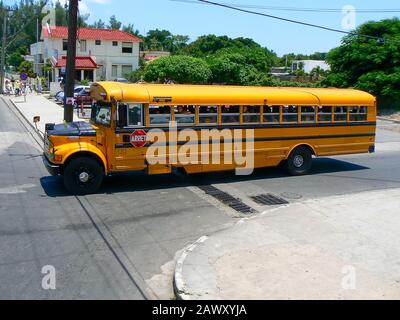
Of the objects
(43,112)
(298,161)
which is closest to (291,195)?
(298,161)

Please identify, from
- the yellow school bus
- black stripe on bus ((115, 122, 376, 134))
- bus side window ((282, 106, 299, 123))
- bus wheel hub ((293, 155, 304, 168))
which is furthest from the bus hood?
bus wheel hub ((293, 155, 304, 168))

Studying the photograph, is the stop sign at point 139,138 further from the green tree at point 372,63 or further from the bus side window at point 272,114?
the green tree at point 372,63

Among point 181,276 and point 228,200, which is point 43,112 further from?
point 181,276

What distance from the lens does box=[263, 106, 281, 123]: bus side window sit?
44.6 ft

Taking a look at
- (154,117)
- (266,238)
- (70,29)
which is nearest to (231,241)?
(266,238)

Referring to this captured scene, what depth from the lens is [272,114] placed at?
13.7 metres

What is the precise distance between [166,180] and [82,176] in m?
2.73

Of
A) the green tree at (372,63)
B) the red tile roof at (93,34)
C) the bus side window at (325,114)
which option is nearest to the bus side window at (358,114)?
the bus side window at (325,114)

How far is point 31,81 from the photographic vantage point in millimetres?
57969

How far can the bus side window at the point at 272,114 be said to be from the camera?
44.6 feet

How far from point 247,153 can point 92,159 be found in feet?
13.9

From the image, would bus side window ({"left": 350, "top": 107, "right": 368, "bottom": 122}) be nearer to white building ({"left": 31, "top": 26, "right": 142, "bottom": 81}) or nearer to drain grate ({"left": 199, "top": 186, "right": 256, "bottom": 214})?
drain grate ({"left": 199, "top": 186, "right": 256, "bottom": 214})

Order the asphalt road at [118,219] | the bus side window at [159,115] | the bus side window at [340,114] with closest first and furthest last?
the asphalt road at [118,219] → the bus side window at [159,115] → the bus side window at [340,114]

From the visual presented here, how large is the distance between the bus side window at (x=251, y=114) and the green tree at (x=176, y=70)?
936 inches
